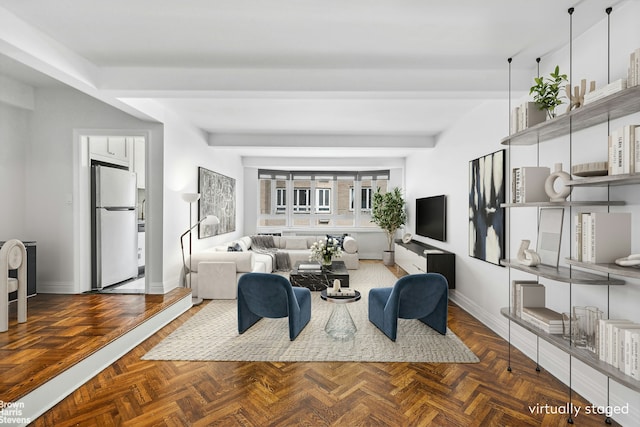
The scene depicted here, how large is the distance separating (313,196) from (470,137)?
5.04m

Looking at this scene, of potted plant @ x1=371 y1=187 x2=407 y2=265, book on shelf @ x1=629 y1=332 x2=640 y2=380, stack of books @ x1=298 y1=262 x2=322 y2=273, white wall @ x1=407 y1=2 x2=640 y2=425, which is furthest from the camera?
potted plant @ x1=371 y1=187 x2=407 y2=265

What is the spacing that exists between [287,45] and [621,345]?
9.71 feet

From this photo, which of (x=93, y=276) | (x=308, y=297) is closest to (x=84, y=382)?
(x=308, y=297)

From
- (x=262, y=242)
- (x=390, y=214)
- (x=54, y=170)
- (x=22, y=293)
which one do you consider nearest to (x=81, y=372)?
(x=22, y=293)

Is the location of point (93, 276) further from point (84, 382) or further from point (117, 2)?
point (117, 2)

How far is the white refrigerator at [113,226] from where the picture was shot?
4383 millimetres

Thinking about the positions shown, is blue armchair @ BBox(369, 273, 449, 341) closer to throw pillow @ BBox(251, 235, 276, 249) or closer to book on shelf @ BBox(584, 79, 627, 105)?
book on shelf @ BBox(584, 79, 627, 105)

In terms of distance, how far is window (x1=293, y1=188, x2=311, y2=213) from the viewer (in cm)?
885

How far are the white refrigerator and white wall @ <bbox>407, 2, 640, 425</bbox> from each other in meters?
5.01

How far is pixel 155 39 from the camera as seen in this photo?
256cm

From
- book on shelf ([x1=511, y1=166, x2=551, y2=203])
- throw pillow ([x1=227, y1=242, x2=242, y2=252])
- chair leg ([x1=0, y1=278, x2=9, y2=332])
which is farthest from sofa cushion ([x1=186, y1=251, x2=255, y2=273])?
book on shelf ([x1=511, y1=166, x2=551, y2=203])

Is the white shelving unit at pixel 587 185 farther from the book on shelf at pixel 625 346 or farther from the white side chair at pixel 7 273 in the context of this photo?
the white side chair at pixel 7 273

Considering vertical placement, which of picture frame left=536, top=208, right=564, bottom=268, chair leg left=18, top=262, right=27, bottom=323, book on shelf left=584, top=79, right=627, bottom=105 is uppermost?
book on shelf left=584, top=79, right=627, bottom=105

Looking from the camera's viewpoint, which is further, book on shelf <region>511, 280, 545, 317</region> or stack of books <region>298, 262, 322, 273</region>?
stack of books <region>298, 262, 322, 273</region>
